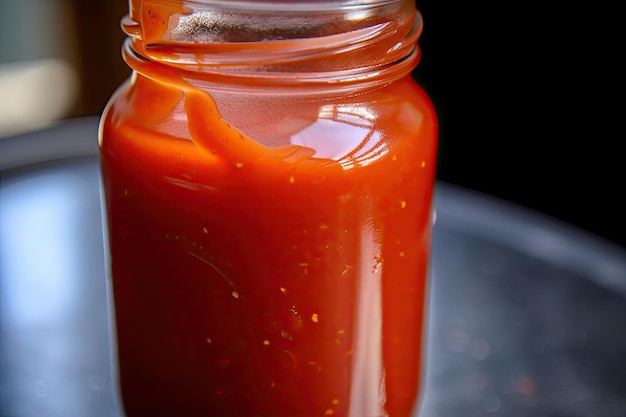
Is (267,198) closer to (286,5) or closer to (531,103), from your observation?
(286,5)

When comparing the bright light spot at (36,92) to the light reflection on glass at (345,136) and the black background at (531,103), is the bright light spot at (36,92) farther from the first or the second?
the light reflection on glass at (345,136)

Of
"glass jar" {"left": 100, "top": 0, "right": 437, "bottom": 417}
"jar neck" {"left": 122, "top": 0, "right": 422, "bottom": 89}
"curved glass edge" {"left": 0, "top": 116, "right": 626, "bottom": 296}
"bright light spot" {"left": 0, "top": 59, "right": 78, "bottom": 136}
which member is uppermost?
"jar neck" {"left": 122, "top": 0, "right": 422, "bottom": 89}

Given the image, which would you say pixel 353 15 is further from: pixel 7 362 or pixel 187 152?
pixel 7 362

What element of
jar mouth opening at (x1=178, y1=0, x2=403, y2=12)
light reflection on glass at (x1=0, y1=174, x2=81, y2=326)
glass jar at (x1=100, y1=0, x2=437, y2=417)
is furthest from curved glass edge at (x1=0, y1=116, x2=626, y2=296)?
jar mouth opening at (x1=178, y1=0, x2=403, y2=12)

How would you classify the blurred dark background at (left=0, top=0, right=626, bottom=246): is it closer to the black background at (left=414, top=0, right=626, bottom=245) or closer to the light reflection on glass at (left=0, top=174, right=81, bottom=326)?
the black background at (left=414, top=0, right=626, bottom=245)

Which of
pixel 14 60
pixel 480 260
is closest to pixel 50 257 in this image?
pixel 480 260

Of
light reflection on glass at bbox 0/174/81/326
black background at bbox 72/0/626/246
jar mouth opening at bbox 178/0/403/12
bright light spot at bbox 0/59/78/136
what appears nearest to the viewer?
jar mouth opening at bbox 178/0/403/12

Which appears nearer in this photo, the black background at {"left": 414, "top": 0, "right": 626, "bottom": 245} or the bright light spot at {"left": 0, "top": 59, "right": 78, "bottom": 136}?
the black background at {"left": 414, "top": 0, "right": 626, "bottom": 245}
